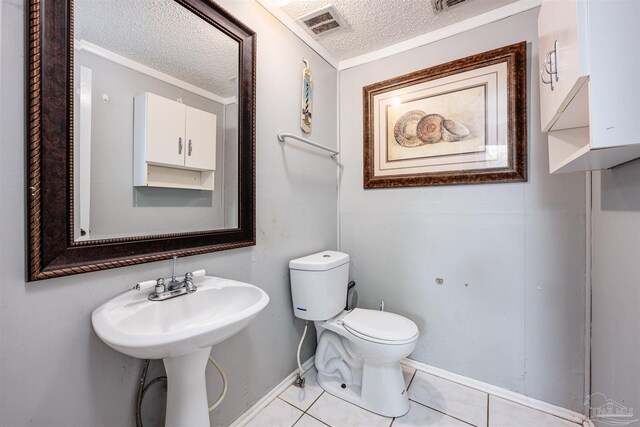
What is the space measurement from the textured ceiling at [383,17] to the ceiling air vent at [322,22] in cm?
3

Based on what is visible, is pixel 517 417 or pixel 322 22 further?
pixel 322 22

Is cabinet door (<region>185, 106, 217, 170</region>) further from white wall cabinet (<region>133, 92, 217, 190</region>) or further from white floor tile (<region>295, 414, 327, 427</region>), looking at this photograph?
white floor tile (<region>295, 414, 327, 427</region>)

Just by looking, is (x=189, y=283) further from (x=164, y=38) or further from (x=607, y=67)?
(x=607, y=67)

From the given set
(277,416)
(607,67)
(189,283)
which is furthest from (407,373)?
(607,67)

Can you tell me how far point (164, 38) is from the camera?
1.05 m

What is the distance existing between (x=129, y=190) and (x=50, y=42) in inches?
17.6

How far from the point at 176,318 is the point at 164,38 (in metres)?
1.07

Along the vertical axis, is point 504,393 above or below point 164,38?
below

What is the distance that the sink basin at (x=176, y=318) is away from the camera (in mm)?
669

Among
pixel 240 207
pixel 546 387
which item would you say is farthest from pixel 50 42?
pixel 546 387

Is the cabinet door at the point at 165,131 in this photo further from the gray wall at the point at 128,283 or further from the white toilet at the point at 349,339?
the white toilet at the point at 349,339

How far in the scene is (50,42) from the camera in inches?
28.8

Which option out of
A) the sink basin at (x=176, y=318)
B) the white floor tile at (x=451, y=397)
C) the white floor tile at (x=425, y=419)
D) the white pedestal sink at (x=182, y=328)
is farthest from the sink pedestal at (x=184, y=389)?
the white floor tile at (x=451, y=397)

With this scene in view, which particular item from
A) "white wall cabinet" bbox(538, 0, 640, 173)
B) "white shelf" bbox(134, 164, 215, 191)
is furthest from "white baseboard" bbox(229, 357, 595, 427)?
"white wall cabinet" bbox(538, 0, 640, 173)
